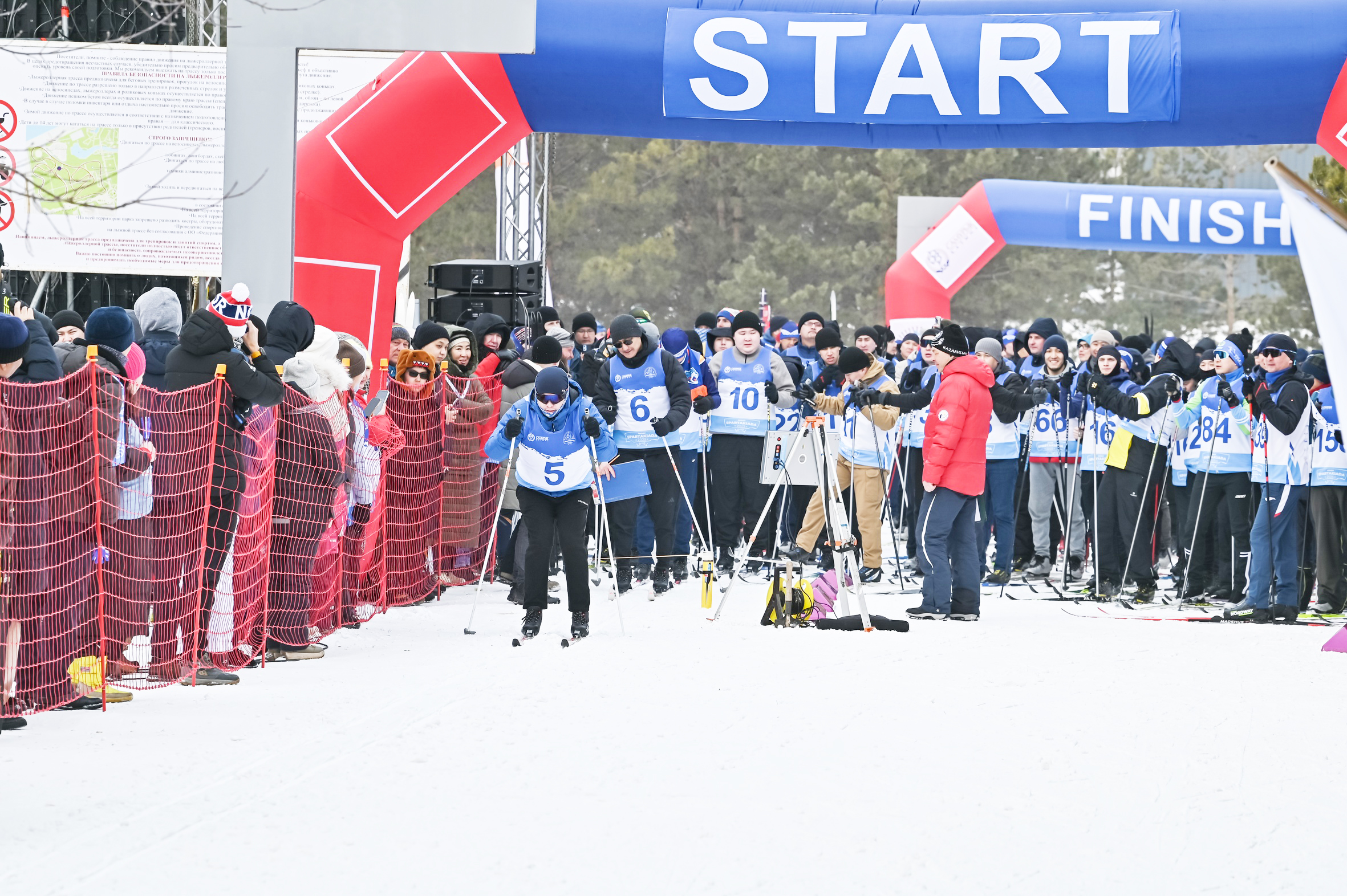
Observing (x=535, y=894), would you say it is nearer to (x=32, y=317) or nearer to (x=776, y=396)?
(x=32, y=317)

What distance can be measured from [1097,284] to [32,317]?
4727 centimetres

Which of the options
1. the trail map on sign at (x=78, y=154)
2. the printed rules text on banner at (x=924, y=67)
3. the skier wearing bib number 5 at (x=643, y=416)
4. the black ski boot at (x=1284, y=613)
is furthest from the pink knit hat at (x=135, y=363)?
the black ski boot at (x=1284, y=613)

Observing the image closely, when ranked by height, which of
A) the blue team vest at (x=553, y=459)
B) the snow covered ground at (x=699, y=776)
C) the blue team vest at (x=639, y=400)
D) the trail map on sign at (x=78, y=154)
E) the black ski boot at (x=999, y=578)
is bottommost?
the black ski boot at (x=999, y=578)

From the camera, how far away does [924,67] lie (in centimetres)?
1041

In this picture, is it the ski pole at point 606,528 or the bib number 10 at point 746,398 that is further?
the bib number 10 at point 746,398

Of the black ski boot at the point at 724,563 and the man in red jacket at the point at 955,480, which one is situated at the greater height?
the man in red jacket at the point at 955,480

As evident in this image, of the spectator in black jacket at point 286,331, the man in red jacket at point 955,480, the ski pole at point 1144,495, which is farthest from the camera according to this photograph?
the ski pole at point 1144,495

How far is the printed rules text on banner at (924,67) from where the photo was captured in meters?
10.3

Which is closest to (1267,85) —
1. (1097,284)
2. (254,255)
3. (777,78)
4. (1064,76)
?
(1064,76)

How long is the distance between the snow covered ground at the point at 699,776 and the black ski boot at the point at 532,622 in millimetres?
272

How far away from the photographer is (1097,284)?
51.2m

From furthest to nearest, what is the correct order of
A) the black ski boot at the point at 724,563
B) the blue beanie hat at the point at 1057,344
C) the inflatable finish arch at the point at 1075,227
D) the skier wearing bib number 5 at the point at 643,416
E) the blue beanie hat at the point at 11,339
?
the inflatable finish arch at the point at 1075,227 < the blue beanie hat at the point at 1057,344 < the black ski boot at the point at 724,563 < the skier wearing bib number 5 at the point at 643,416 < the blue beanie hat at the point at 11,339

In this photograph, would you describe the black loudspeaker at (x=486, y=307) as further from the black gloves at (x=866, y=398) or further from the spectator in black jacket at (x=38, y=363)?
the spectator in black jacket at (x=38, y=363)

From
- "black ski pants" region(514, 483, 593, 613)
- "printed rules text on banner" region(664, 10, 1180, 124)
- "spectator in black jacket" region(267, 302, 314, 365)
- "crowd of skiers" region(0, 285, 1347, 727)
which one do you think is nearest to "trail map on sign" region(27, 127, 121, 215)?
"crowd of skiers" region(0, 285, 1347, 727)
